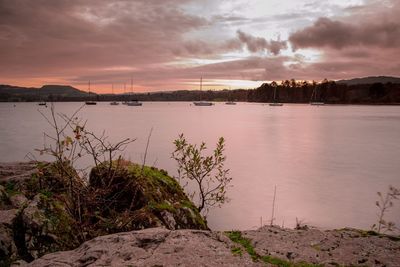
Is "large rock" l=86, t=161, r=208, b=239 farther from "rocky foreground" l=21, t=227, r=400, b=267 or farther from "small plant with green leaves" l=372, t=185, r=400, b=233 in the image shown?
"small plant with green leaves" l=372, t=185, r=400, b=233

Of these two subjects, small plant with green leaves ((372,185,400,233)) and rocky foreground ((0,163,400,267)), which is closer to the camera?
rocky foreground ((0,163,400,267))

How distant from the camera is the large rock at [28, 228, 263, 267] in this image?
3711mm

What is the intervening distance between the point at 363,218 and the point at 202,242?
1218cm

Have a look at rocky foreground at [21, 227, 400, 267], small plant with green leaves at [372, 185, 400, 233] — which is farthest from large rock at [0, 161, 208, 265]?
small plant with green leaves at [372, 185, 400, 233]

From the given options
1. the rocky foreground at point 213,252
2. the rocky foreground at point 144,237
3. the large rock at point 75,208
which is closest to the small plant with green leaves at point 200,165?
the large rock at point 75,208

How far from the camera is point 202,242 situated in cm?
425

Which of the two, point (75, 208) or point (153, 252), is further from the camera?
Result: point (75, 208)

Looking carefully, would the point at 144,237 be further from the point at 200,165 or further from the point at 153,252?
the point at 200,165

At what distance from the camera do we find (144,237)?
170 inches

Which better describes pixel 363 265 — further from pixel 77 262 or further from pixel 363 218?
pixel 363 218

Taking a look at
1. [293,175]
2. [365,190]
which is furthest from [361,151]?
[365,190]

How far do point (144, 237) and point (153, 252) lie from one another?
0.42m

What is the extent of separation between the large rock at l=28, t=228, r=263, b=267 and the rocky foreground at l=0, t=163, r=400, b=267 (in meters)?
0.01

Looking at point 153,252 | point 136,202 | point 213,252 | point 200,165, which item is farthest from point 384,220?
point 153,252
